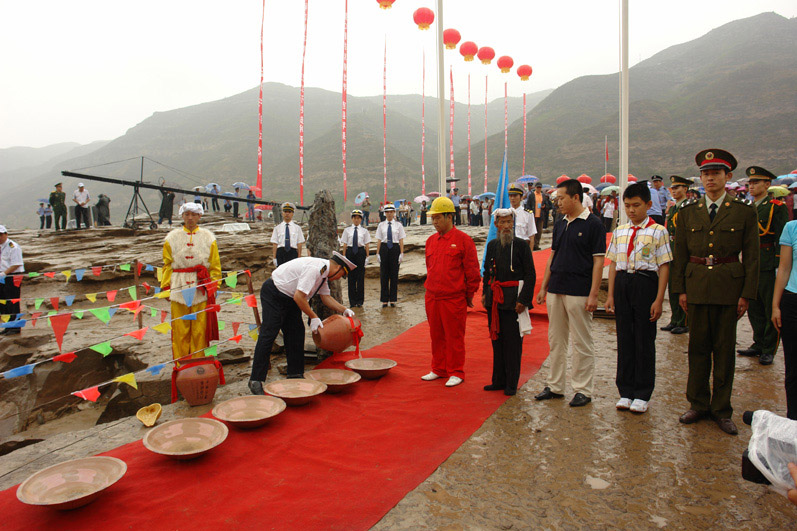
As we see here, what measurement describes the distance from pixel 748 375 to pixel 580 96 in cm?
6817

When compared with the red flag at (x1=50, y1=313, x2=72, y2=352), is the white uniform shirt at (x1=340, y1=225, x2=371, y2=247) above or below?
above

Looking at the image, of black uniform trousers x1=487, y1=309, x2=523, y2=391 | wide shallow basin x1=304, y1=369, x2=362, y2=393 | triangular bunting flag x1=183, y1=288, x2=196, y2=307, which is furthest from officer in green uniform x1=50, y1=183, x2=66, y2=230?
black uniform trousers x1=487, y1=309, x2=523, y2=391

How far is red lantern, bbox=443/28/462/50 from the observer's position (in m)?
12.6

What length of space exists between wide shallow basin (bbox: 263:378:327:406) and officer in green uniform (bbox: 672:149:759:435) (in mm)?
2969

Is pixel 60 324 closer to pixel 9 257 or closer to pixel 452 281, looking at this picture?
pixel 9 257

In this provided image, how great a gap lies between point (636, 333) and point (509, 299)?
1060 millimetres

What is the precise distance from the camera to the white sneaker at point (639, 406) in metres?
3.54

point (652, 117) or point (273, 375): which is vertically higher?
point (652, 117)

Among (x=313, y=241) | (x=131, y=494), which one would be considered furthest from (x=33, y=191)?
(x=131, y=494)

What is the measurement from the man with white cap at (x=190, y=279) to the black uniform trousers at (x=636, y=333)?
4.20 meters

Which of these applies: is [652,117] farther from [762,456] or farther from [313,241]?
[762,456]

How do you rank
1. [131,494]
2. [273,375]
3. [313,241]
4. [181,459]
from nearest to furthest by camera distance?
1. [131,494]
2. [181,459]
3. [273,375]
4. [313,241]

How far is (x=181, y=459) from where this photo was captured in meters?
2.96

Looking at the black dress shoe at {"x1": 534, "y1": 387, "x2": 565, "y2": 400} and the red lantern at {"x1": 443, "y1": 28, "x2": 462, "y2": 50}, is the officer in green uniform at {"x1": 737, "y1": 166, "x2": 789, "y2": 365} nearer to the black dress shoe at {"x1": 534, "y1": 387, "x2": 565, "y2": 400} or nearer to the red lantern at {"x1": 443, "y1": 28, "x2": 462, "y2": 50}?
the black dress shoe at {"x1": 534, "y1": 387, "x2": 565, "y2": 400}
